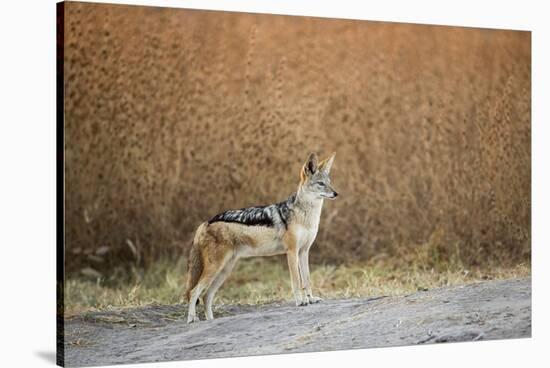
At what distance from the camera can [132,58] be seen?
35.4 feet

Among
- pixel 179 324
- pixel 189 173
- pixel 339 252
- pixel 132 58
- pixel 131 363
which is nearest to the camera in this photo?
pixel 131 363

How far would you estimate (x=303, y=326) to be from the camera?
927cm

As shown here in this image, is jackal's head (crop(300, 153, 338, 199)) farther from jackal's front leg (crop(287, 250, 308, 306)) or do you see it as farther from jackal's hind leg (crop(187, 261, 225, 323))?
jackal's hind leg (crop(187, 261, 225, 323))

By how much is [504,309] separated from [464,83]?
269cm

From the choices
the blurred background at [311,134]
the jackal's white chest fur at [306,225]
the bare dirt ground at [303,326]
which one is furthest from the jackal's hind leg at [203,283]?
the blurred background at [311,134]

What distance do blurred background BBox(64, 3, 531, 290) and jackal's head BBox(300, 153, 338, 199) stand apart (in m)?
1.70

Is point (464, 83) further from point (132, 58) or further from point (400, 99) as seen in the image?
point (132, 58)

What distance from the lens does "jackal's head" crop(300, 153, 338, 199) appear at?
953 centimetres

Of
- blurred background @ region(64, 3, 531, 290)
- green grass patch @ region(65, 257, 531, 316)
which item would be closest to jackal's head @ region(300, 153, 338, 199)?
green grass patch @ region(65, 257, 531, 316)

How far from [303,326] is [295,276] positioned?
47cm

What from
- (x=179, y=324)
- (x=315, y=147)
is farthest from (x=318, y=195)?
(x=315, y=147)

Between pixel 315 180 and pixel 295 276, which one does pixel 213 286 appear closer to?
pixel 295 276

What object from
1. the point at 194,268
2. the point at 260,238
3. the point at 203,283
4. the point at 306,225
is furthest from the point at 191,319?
the point at 306,225

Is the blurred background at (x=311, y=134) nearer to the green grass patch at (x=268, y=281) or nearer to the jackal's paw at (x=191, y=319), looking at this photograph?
the green grass patch at (x=268, y=281)
